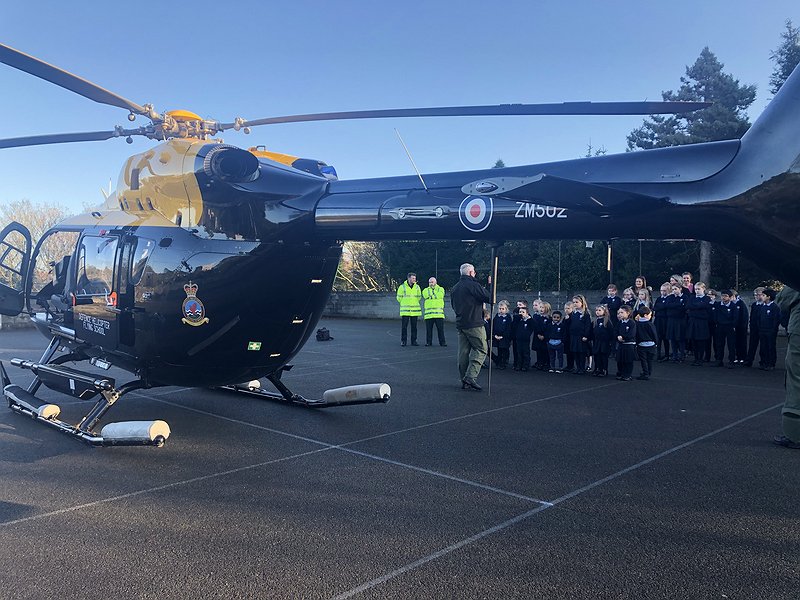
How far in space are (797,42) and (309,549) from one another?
24.4 m

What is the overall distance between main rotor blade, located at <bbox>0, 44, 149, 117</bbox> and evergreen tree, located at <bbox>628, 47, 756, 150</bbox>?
19.3 m

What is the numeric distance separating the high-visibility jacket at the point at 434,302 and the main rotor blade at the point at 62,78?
28.5ft

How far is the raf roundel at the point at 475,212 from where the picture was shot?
4.83 metres

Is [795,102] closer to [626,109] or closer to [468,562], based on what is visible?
[626,109]

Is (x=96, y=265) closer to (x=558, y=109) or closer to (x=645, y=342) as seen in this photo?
(x=558, y=109)

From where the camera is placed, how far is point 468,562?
124 inches

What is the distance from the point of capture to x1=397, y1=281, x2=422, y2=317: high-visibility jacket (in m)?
14.1

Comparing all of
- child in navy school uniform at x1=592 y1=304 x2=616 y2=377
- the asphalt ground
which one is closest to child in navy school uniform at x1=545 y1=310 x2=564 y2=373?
child in navy school uniform at x1=592 y1=304 x2=616 y2=377

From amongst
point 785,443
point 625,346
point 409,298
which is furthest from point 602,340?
point 409,298

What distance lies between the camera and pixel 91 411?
242 inches

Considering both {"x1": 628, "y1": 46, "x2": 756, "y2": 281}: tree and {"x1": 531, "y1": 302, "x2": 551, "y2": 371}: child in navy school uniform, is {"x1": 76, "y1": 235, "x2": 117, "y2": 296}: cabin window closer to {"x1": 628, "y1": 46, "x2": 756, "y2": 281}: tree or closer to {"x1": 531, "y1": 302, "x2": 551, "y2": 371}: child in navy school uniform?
{"x1": 531, "y1": 302, "x2": 551, "y2": 371}: child in navy school uniform

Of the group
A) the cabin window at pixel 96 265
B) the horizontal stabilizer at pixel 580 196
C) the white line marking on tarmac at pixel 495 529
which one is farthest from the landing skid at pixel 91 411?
the horizontal stabilizer at pixel 580 196

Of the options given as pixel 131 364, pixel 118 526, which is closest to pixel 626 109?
pixel 118 526

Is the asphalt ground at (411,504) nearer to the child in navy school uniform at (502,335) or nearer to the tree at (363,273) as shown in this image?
the child in navy school uniform at (502,335)
